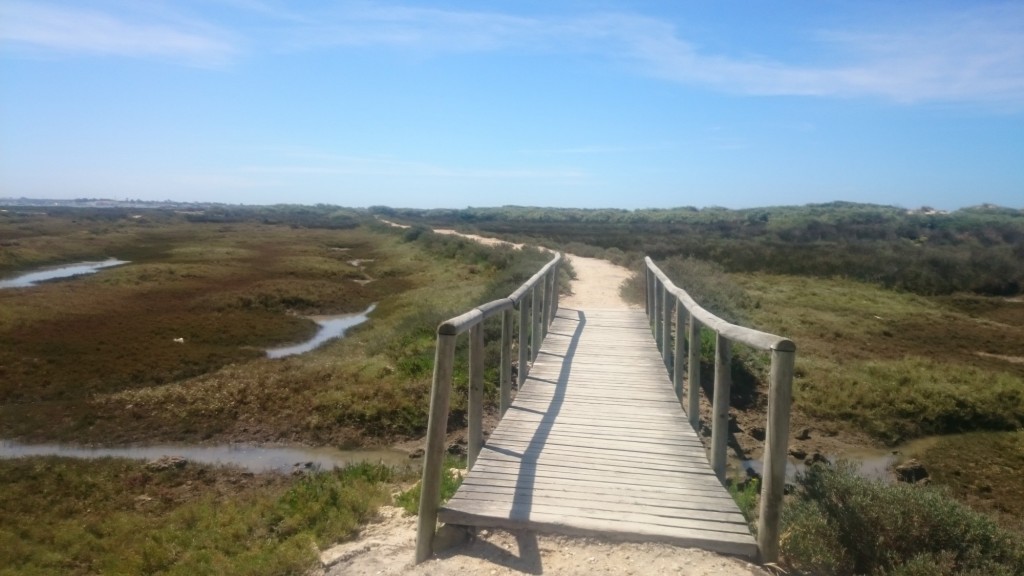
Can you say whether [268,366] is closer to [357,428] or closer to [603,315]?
[357,428]

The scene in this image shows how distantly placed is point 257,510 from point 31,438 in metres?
6.07

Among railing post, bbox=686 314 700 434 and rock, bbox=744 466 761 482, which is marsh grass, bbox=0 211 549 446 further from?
railing post, bbox=686 314 700 434

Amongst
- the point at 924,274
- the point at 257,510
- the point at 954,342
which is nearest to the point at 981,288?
the point at 924,274

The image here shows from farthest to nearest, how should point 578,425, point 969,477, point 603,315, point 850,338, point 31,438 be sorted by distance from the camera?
point 850,338, point 603,315, point 31,438, point 969,477, point 578,425

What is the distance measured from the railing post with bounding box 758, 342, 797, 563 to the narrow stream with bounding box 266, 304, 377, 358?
14115 mm

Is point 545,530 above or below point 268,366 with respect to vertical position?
above

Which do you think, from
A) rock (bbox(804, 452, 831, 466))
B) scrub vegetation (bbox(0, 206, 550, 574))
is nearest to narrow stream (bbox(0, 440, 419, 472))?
scrub vegetation (bbox(0, 206, 550, 574))

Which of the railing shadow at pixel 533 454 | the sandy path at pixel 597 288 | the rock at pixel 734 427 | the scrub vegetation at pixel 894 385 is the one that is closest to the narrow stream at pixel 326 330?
the sandy path at pixel 597 288

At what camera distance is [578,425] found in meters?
5.84

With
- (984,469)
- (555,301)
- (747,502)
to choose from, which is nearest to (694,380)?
(747,502)

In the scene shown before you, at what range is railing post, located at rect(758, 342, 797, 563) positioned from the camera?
3539 mm

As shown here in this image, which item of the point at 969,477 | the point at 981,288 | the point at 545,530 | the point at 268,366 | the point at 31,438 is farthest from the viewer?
the point at 981,288

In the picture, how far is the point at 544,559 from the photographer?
3.74 meters

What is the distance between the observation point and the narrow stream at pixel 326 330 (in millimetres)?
16875
